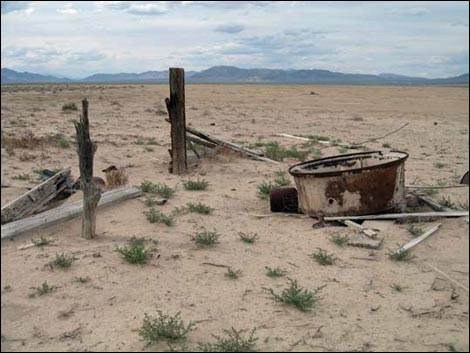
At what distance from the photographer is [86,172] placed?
584 cm

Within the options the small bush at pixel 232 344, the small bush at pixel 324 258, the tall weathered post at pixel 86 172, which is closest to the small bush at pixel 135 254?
the tall weathered post at pixel 86 172

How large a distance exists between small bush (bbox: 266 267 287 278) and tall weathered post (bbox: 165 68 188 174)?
489 centimetres

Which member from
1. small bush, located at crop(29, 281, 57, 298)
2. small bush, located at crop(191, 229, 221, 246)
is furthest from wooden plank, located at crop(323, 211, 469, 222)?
small bush, located at crop(29, 281, 57, 298)

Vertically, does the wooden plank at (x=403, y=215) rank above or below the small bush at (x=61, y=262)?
above

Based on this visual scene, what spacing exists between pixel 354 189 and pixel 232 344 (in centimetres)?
343

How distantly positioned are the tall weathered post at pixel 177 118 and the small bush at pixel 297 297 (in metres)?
5.44

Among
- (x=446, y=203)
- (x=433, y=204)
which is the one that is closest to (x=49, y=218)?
(x=433, y=204)

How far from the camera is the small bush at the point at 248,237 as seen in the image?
6191 mm

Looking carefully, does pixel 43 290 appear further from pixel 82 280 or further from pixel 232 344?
pixel 232 344

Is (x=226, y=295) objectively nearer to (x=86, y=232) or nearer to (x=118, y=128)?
(x=86, y=232)

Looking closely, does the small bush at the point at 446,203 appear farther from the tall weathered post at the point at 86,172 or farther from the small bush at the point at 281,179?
the tall weathered post at the point at 86,172

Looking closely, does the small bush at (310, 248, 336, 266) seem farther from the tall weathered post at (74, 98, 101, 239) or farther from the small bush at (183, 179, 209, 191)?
the small bush at (183, 179, 209, 191)

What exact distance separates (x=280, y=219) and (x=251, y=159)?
14.6 ft

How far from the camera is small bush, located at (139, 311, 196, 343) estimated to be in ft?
13.0
